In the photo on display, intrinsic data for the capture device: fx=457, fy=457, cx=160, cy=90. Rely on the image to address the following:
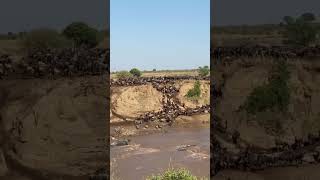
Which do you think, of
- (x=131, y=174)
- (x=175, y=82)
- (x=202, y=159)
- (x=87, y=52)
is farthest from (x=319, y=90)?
(x=175, y=82)

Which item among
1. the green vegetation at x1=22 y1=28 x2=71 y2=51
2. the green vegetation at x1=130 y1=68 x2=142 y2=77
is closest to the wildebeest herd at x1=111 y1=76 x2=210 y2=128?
the green vegetation at x1=130 y1=68 x2=142 y2=77

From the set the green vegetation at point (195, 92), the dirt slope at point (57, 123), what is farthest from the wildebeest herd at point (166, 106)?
the dirt slope at point (57, 123)

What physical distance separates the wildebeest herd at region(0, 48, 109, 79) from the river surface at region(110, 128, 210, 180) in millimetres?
7244

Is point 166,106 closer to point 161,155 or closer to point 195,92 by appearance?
point 195,92

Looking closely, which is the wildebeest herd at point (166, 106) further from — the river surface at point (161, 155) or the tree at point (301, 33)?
the tree at point (301, 33)

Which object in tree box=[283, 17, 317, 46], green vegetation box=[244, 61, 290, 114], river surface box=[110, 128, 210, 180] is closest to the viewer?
green vegetation box=[244, 61, 290, 114]

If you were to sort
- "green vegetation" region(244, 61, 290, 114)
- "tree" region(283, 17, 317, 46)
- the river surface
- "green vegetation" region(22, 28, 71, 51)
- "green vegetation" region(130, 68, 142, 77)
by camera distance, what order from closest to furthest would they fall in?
"green vegetation" region(22, 28, 71, 51) → "green vegetation" region(244, 61, 290, 114) → "tree" region(283, 17, 317, 46) → the river surface → "green vegetation" region(130, 68, 142, 77)

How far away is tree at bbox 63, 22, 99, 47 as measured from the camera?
21.0 feet

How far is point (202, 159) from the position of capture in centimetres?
1605

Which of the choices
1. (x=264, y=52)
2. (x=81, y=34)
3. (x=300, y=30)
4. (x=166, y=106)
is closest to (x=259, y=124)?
(x=264, y=52)

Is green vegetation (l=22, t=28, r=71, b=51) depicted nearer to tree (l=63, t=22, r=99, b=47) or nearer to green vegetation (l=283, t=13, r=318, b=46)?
tree (l=63, t=22, r=99, b=47)

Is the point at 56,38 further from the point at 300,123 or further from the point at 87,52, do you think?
the point at 300,123

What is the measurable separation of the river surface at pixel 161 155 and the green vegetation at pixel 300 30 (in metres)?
6.67

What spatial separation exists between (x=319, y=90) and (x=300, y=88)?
1.03ft
